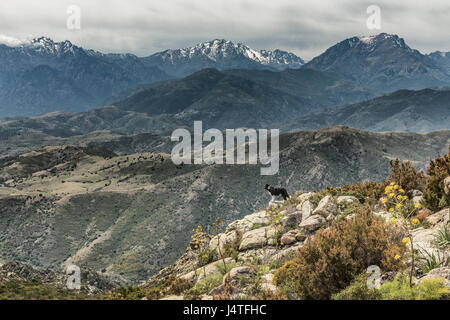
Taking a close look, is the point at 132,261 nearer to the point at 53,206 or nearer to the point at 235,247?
the point at 53,206

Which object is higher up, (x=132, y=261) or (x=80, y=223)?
(x=80, y=223)

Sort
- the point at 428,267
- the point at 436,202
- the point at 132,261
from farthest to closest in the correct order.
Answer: the point at 132,261 → the point at 436,202 → the point at 428,267

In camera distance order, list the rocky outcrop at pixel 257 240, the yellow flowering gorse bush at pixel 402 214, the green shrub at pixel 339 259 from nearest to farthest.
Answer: the yellow flowering gorse bush at pixel 402 214 → the green shrub at pixel 339 259 → the rocky outcrop at pixel 257 240

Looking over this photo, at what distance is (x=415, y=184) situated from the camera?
1975 centimetres

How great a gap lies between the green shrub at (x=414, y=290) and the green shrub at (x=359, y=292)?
224 mm

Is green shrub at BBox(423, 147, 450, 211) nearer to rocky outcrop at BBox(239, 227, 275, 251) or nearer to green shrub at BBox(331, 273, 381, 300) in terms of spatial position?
green shrub at BBox(331, 273, 381, 300)

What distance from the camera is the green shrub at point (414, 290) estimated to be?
8.04m

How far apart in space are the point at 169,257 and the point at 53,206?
198 ft

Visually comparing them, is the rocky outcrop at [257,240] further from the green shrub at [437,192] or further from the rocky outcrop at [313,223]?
the green shrub at [437,192]

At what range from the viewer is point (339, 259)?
10.5 meters

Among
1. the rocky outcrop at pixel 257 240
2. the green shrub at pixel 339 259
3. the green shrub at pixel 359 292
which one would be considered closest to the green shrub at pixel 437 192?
the green shrub at pixel 339 259

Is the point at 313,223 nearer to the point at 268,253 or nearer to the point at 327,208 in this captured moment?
the point at 327,208
